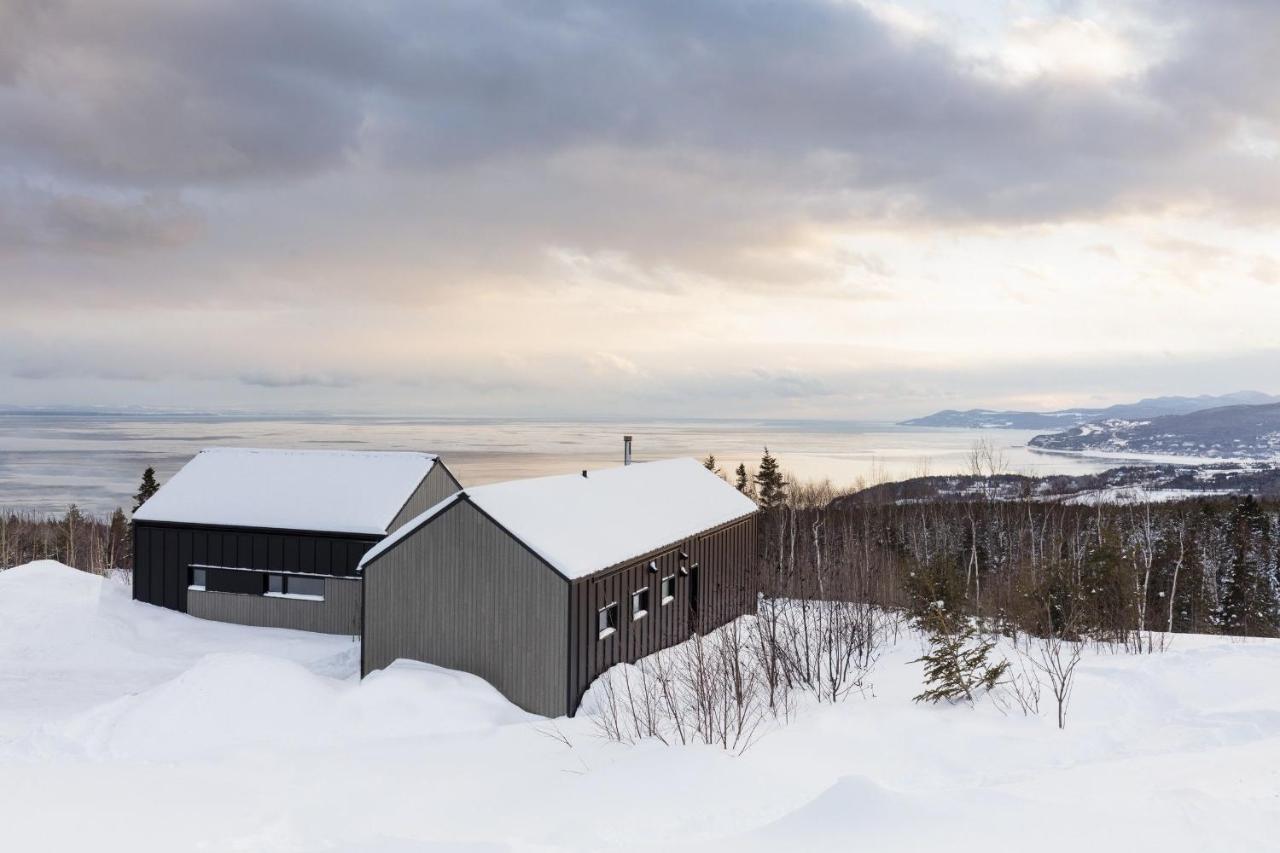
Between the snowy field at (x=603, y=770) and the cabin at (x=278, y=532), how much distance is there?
557cm

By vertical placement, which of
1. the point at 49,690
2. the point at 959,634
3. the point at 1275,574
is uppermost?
the point at 959,634

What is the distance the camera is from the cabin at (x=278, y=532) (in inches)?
881

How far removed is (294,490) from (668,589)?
1250 centimetres

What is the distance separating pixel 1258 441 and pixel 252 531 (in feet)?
544

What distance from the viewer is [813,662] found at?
55.4ft

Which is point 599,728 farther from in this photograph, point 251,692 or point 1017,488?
point 1017,488

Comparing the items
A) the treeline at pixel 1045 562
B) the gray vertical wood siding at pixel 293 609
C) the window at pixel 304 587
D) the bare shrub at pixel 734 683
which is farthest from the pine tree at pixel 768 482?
the window at pixel 304 587

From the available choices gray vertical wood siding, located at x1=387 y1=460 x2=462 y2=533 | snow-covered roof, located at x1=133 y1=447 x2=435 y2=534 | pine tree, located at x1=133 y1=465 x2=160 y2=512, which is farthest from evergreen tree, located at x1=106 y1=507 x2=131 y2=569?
gray vertical wood siding, located at x1=387 y1=460 x2=462 y2=533

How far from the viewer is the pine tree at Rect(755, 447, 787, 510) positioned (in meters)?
51.1

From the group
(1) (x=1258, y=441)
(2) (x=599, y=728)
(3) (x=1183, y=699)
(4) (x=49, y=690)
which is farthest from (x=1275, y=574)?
(1) (x=1258, y=441)

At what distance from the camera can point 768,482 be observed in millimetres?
51375

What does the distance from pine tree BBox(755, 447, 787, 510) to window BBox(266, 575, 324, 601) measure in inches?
1308

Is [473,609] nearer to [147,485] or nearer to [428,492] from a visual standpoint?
[428,492]

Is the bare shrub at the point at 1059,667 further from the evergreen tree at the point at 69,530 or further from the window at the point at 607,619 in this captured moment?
the evergreen tree at the point at 69,530
